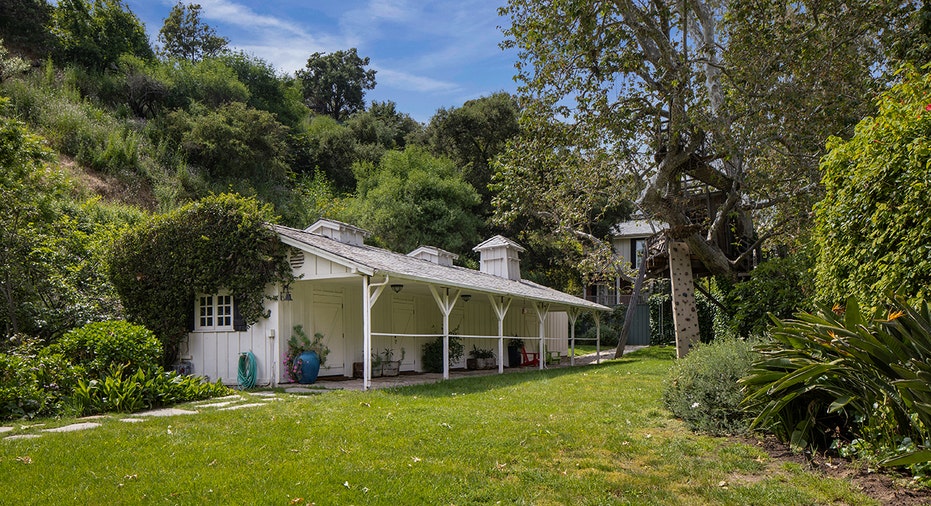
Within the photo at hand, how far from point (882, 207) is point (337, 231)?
13.1 metres

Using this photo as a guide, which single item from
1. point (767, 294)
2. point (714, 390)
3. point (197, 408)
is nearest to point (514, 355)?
point (767, 294)

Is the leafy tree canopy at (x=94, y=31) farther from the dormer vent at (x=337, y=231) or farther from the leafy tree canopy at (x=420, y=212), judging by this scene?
the dormer vent at (x=337, y=231)

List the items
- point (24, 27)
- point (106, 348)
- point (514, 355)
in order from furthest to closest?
point (24, 27)
point (514, 355)
point (106, 348)

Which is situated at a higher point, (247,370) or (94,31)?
(94,31)

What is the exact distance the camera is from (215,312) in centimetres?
1285

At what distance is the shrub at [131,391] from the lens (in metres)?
8.09

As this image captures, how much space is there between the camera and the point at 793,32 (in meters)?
9.78

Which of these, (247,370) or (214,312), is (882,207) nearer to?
(247,370)

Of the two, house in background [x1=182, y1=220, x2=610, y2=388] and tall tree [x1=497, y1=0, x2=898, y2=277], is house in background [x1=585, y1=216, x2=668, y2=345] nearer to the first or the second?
house in background [x1=182, y1=220, x2=610, y2=388]

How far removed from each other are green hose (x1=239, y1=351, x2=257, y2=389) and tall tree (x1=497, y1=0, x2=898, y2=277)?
6.44 metres

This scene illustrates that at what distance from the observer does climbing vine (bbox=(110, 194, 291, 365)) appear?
40.1 feet

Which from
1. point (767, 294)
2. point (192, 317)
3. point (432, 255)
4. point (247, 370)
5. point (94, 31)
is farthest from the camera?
point (94, 31)

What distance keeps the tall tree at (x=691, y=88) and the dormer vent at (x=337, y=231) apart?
531cm

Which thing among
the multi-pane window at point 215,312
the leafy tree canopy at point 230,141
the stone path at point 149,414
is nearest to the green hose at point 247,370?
the multi-pane window at point 215,312
